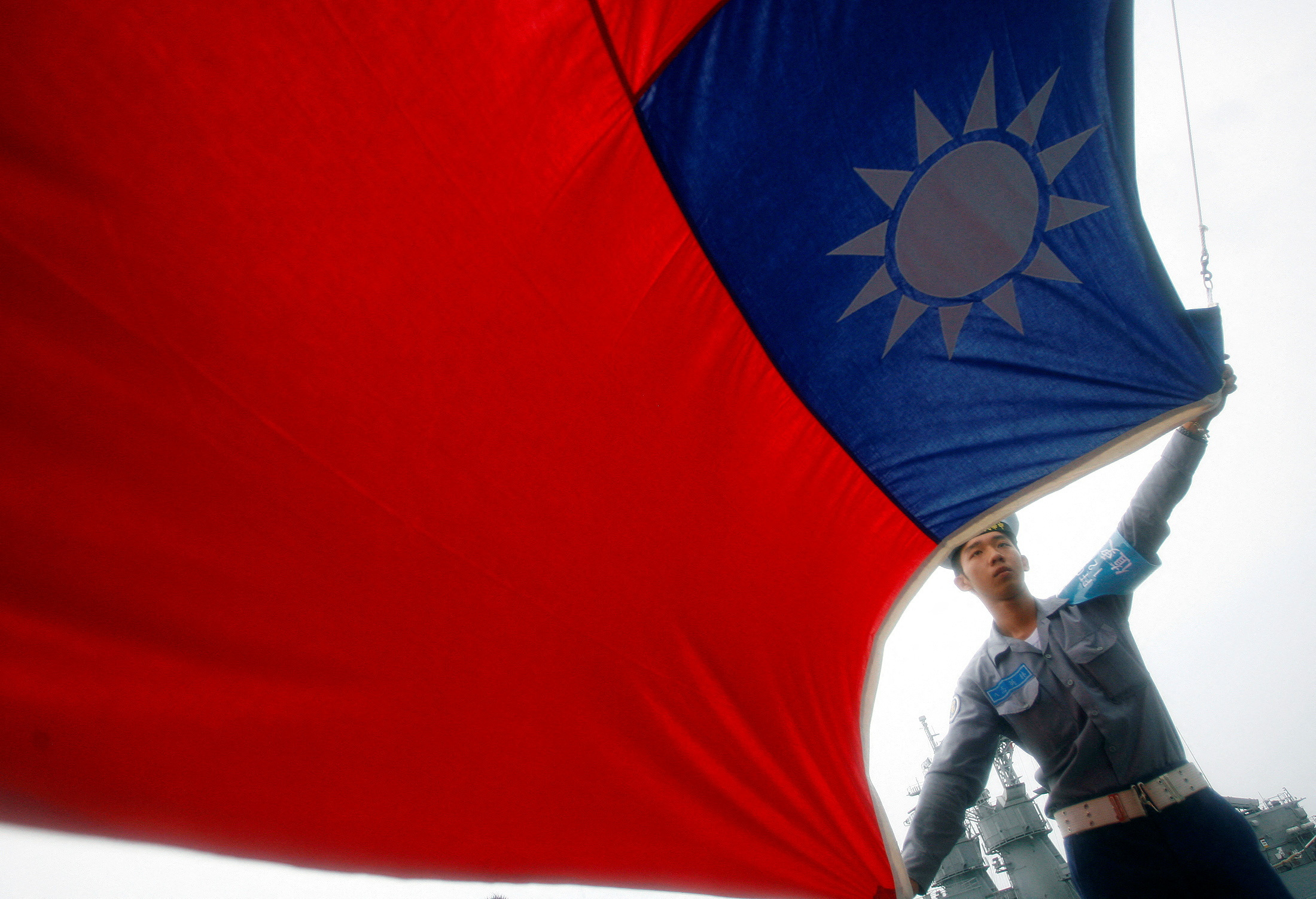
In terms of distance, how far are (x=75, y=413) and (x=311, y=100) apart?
566 millimetres

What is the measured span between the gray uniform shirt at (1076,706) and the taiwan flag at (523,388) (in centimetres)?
16

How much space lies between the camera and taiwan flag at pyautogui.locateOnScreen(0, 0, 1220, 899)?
91 centimetres

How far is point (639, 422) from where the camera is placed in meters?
1.34

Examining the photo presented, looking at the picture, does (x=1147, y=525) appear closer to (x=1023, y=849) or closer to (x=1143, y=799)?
(x=1143, y=799)

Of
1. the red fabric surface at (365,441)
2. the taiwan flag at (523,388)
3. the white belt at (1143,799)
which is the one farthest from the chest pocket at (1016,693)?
the red fabric surface at (365,441)

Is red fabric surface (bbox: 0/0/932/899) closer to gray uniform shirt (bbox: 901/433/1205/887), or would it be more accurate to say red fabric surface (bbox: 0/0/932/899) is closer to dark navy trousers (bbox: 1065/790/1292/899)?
gray uniform shirt (bbox: 901/433/1205/887)

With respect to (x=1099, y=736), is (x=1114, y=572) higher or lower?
higher

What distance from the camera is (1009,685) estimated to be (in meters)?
1.78

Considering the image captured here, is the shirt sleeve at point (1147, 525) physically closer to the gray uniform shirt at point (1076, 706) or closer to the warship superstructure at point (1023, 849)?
the gray uniform shirt at point (1076, 706)

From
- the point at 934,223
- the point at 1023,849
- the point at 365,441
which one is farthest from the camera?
the point at 1023,849

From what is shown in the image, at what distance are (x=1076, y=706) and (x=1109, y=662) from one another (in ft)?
0.47

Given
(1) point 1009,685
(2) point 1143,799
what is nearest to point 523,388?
(1) point 1009,685

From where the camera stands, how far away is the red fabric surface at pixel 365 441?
887 mm

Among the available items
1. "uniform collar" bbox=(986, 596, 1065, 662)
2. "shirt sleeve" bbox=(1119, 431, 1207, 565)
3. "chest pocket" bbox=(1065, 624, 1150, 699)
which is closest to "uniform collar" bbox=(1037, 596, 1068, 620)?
"uniform collar" bbox=(986, 596, 1065, 662)
